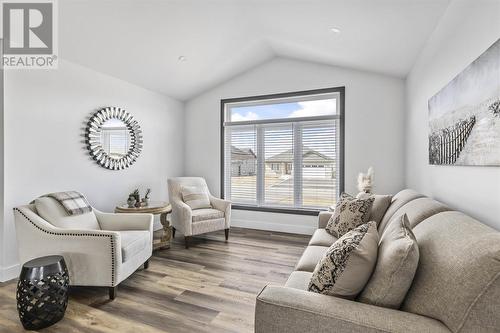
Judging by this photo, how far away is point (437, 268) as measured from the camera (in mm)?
1047

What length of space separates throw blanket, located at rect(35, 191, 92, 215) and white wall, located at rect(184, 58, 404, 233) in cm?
236

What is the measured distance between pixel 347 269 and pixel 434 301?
0.33 meters

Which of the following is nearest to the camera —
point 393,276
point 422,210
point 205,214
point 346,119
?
point 393,276

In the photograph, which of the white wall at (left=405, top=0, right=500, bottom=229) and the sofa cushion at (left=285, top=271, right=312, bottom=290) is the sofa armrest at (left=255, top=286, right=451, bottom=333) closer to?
the sofa cushion at (left=285, top=271, right=312, bottom=290)

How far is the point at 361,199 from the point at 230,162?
276 cm

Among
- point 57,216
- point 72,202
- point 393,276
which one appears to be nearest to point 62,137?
point 72,202

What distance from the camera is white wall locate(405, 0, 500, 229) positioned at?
1.45m

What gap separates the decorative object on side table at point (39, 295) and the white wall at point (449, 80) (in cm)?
287

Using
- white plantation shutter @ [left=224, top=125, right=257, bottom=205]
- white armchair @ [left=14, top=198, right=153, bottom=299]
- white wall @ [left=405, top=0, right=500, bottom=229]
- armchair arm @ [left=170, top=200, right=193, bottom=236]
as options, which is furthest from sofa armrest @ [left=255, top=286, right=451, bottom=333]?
white plantation shutter @ [left=224, top=125, right=257, bottom=205]

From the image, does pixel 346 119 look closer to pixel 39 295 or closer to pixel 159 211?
pixel 159 211

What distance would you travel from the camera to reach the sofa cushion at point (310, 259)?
→ 1.82 metres

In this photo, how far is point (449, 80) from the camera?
2000 millimetres

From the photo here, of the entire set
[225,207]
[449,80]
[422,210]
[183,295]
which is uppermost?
[449,80]

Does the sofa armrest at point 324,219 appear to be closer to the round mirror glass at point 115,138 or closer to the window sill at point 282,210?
the window sill at point 282,210
